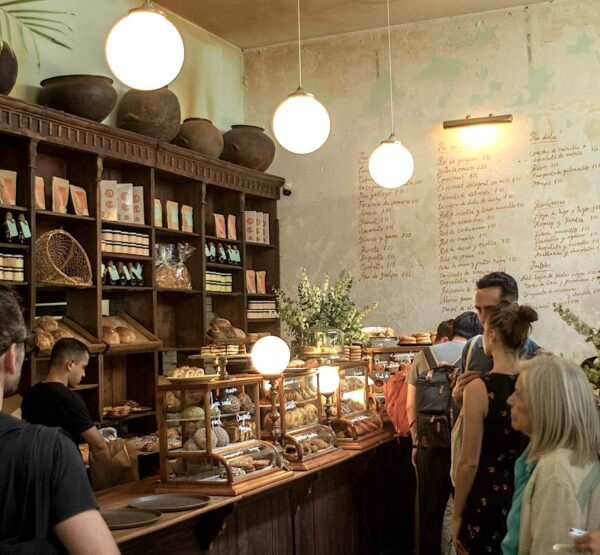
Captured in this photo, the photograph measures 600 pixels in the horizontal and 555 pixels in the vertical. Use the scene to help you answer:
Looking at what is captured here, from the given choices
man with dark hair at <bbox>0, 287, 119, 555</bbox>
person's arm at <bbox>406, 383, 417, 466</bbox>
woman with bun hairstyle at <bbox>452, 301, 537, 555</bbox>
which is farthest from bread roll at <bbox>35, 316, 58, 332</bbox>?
man with dark hair at <bbox>0, 287, 119, 555</bbox>

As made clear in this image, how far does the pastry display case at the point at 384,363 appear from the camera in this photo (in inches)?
253

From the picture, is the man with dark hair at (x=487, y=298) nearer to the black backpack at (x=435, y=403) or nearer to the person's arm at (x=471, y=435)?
the person's arm at (x=471, y=435)

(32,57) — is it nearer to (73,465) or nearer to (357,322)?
(357,322)

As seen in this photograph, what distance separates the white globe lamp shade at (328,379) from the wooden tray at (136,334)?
170 centimetres

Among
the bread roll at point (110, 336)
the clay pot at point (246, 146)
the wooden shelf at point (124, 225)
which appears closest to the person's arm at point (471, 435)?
the bread roll at point (110, 336)

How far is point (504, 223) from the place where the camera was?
7742mm

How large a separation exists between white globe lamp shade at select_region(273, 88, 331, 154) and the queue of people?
1607 millimetres

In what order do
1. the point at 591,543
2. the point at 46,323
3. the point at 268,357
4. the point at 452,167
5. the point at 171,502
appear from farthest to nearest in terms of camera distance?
the point at 452,167 → the point at 46,323 → the point at 268,357 → the point at 171,502 → the point at 591,543

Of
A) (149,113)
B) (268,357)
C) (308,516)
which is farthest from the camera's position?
(149,113)

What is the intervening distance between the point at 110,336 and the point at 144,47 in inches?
105

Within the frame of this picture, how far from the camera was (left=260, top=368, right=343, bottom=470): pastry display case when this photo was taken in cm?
473

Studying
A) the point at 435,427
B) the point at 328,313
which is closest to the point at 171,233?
the point at 328,313

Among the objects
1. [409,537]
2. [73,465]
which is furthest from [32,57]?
[73,465]

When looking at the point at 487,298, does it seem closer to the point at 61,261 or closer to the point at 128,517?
the point at 128,517
